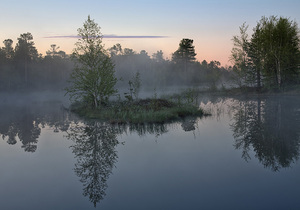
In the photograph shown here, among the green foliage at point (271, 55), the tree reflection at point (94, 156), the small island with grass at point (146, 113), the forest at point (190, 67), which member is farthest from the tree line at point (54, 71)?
the tree reflection at point (94, 156)

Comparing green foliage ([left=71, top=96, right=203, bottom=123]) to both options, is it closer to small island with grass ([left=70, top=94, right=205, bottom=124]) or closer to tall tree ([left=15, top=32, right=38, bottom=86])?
small island with grass ([left=70, top=94, right=205, bottom=124])

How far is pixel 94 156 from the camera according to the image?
984cm

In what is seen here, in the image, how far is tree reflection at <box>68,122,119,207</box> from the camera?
22.1ft


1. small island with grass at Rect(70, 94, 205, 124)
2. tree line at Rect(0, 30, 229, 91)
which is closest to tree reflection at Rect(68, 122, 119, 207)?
small island with grass at Rect(70, 94, 205, 124)

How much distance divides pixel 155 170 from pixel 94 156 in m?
3.21

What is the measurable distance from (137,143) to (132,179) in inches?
178

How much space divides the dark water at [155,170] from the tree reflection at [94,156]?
0.03 metres

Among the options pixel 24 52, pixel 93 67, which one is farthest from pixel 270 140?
pixel 24 52

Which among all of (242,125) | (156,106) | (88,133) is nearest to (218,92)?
(156,106)

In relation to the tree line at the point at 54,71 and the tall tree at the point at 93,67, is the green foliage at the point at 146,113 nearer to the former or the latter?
the tall tree at the point at 93,67

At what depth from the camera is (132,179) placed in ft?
23.4

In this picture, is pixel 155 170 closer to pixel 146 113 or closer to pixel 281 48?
pixel 146 113

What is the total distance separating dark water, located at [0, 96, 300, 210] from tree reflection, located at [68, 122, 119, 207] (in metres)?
0.03

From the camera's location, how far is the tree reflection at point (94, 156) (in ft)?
22.1
